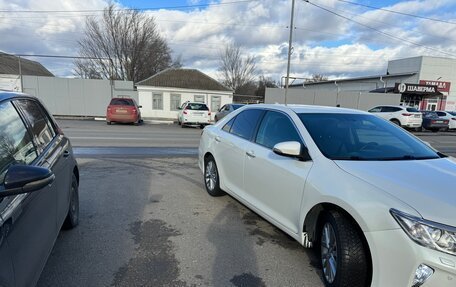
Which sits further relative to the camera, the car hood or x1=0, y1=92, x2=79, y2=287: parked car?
the car hood

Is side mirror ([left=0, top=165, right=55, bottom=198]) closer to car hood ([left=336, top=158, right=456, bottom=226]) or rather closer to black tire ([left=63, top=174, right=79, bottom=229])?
black tire ([left=63, top=174, right=79, bottom=229])

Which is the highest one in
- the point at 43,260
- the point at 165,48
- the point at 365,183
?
the point at 165,48

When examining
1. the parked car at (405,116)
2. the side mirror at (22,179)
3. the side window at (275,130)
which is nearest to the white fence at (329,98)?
the parked car at (405,116)

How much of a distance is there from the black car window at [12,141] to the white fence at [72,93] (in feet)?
88.8

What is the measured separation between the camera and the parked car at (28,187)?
Answer: 1.71m

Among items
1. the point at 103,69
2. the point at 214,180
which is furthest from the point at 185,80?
the point at 214,180

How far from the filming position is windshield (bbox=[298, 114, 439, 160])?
10.3ft

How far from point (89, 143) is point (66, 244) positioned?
8126 mm

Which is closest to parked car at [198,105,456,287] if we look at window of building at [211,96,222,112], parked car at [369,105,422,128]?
parked car at [369,105,422,128]

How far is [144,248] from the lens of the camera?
349cm

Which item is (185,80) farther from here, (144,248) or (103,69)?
(144,248)

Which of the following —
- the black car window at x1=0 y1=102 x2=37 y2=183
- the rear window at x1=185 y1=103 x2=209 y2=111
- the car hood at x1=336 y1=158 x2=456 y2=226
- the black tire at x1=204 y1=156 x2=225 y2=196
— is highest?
the black car window at x1=0 y1=102 x2=37 y2=183

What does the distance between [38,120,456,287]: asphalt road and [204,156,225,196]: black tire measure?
127mm

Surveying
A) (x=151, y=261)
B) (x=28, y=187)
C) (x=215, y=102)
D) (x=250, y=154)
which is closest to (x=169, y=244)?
(x=151, y=261)
